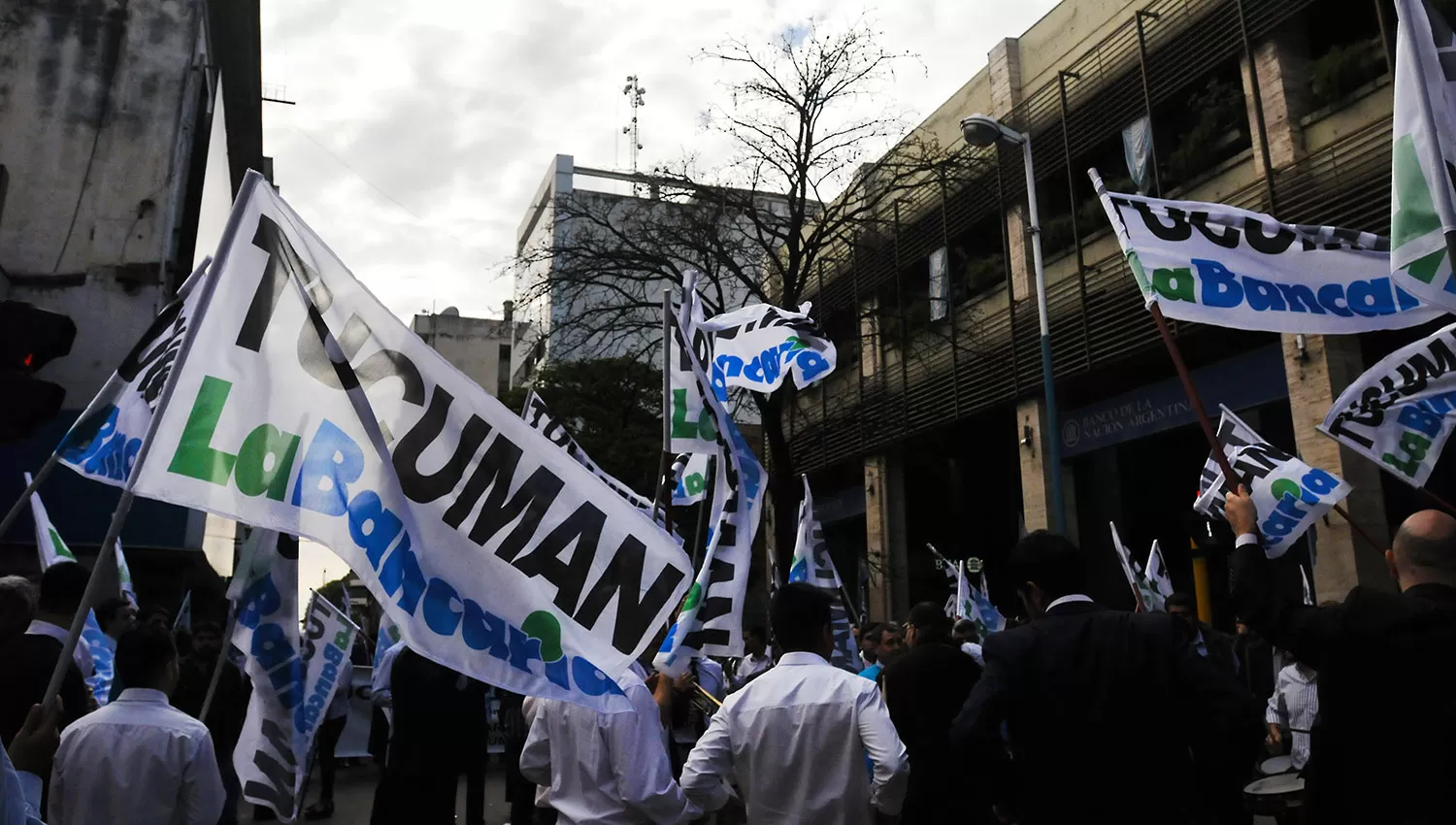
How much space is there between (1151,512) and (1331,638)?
18.6 meters

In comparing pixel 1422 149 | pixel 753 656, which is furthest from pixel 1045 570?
pixel 753 656

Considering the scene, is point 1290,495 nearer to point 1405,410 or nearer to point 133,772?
point 1405,410

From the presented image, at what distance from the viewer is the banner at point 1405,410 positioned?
237 inches

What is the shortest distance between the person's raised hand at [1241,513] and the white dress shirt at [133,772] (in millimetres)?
3634

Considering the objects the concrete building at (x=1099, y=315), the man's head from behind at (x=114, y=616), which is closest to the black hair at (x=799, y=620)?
the man's head from behind at (x=114, y=616)

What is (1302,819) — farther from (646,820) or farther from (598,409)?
(598,409)

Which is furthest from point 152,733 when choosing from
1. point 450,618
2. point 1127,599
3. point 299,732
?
point 1127,599

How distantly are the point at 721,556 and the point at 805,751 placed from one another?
1829mm

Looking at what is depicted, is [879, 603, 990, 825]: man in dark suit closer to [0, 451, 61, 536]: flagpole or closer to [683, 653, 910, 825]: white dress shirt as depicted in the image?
[683, 653, 910, 825]: white dress shirt

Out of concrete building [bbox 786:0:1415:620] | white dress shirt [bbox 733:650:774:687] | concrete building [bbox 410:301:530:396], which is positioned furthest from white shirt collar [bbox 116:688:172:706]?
concrete building [bbox 410:301:530:396]

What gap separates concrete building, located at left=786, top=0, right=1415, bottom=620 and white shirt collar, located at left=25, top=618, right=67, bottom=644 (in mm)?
14025

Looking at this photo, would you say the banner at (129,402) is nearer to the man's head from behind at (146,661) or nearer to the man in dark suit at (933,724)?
the man's head from behind at (146,661)

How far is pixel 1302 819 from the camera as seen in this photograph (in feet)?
10.7

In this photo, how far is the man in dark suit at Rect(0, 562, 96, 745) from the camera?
4.07 meters
